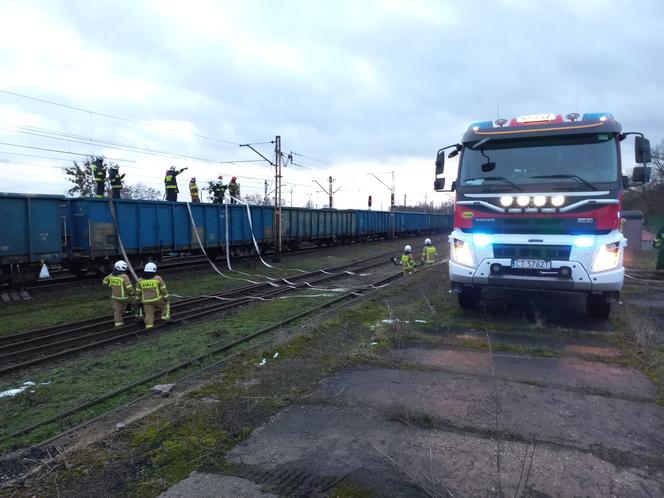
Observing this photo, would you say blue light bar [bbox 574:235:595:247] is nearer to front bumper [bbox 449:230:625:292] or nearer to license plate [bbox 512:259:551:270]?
front bumper [bbox 449:230:625:292]

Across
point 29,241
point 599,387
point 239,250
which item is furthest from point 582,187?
point 239,250

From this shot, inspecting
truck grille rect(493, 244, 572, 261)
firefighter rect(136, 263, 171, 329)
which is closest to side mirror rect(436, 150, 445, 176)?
truck grille rect(493, 244, 572, 261)

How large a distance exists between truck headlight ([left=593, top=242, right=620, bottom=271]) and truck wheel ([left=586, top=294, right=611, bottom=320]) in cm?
117

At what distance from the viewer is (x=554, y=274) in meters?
6.13

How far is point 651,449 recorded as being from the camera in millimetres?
3164

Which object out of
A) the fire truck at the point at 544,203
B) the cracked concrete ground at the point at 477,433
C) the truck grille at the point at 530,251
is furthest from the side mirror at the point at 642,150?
the cracked concrete ground at the point at 477,433

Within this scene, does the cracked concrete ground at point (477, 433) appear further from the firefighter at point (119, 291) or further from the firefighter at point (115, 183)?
the firefighter at point (115, 183)

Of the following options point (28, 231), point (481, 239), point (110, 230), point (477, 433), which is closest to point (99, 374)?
point (477, 433)

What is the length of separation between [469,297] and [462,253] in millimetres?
1240

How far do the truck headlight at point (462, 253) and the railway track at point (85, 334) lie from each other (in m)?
5.19

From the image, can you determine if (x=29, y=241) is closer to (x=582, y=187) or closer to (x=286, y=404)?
(x=286, y=404)

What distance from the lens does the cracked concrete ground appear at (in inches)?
109

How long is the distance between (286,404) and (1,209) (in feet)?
34.0

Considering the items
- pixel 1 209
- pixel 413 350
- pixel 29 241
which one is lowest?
pixel 413 350
